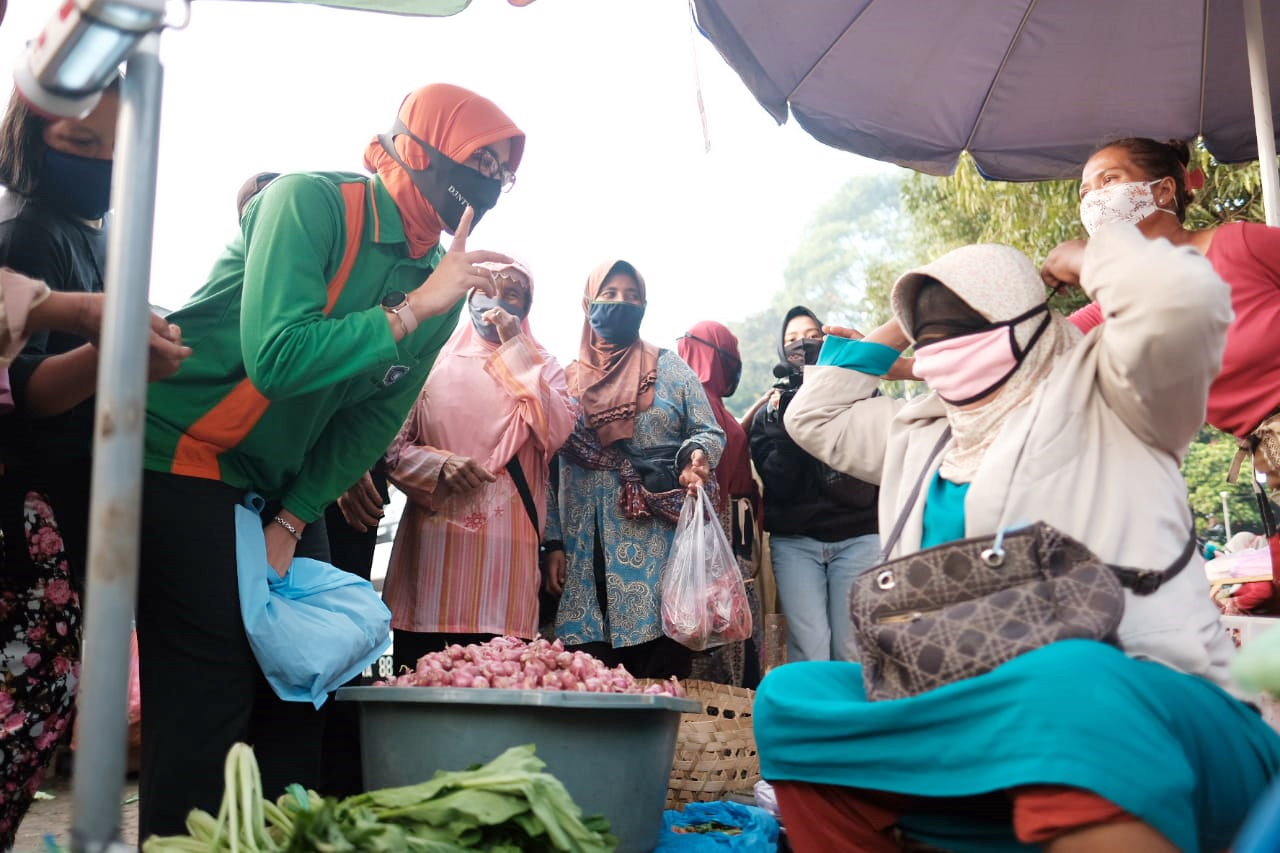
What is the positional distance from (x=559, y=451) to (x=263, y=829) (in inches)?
112

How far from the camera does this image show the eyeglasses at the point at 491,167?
122 inches

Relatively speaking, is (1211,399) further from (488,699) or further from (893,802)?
(488,699)

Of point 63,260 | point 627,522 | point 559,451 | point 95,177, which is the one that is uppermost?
point 95,177

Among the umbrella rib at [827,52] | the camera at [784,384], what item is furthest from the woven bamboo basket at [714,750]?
the umbrella rib at [827,52]

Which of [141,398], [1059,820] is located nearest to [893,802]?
Result: [1059,820]

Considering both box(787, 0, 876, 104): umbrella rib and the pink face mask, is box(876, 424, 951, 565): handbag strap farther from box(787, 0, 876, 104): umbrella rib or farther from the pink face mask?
box(787, 0, 876, 104): umbrella rib

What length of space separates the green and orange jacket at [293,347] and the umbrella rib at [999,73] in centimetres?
231

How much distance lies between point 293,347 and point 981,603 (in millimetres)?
1531

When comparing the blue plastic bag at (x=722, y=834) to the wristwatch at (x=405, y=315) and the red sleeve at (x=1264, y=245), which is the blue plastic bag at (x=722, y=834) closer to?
the wristwatch at (x=405, y=315)

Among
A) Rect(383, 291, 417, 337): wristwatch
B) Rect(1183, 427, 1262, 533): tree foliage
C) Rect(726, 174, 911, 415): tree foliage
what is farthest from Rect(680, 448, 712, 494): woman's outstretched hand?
Rect(726, 174, 911, 415): tree foliage

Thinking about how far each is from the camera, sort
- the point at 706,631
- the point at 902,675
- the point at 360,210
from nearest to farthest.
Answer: the point at 902,675 → the point at 360,210 → the point at 706,631

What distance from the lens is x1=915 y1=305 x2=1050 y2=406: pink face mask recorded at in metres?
2.25

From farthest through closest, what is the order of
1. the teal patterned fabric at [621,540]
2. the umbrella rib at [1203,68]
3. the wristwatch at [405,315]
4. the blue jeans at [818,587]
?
the blue jeans at [818,587], the teal patterned fabric at [621,540], the umbrella rib at [1203,68], the wristwatch at [405,315]

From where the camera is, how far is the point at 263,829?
6.26 feet
